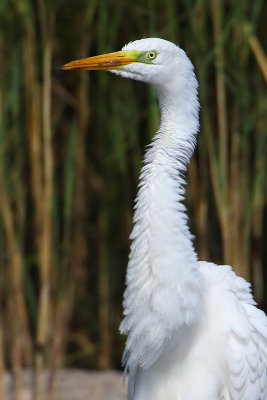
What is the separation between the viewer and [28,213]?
3461mm

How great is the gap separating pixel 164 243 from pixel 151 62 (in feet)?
1.35

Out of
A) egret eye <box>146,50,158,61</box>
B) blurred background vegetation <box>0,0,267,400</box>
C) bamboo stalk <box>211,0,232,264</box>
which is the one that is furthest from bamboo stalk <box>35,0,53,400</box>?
egret eye <box>146,50,158,61</box>

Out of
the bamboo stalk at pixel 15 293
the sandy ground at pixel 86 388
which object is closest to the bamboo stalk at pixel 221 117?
the bamboo stalk at pixel 15 293

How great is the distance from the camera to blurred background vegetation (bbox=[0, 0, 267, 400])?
2.46 metres

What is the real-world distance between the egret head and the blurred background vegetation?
0.56 m

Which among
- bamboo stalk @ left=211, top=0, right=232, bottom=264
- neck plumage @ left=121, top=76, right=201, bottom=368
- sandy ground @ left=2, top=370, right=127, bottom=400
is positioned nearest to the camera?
neck plumage @ left=121, top=76, right=201, bottom=368

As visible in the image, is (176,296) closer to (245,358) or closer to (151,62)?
(245,358)

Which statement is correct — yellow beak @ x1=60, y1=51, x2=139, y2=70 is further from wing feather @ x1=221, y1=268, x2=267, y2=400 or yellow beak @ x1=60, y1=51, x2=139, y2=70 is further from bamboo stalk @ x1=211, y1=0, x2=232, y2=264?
bamboo stalk @ x1=211, y1=0, x2=232, y2=264

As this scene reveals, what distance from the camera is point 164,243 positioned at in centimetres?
168

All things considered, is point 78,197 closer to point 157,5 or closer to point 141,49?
point 157,5

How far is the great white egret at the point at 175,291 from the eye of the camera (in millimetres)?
1687

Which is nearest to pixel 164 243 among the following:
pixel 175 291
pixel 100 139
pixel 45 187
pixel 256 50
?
pixel 175 291

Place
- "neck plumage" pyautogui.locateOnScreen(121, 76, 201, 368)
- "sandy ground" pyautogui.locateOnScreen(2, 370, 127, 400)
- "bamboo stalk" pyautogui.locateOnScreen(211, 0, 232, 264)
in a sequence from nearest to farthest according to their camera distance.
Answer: "neck plumage" pyautogui.locateOnScreen(121, 76, 201, 368) < "bamboo stalk" pyautogui.locateOnScreen(211, 0, 232, 264) < "sandy ground" pyautogui.locateOnScreen(2, 370, 127, 400)

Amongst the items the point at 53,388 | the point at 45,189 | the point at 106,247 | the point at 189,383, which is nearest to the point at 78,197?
the point at 106,247
